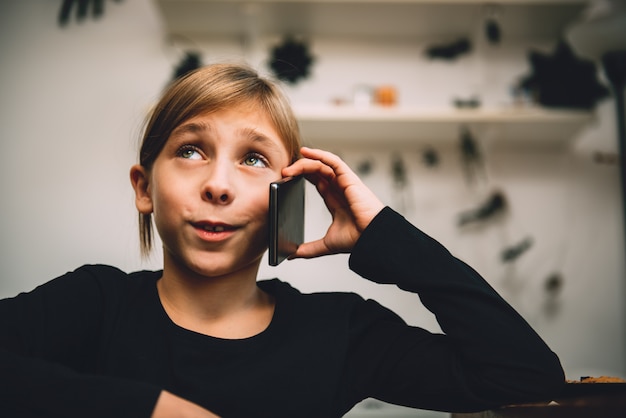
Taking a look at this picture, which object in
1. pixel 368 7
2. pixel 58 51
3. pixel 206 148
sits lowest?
pixel 206 148

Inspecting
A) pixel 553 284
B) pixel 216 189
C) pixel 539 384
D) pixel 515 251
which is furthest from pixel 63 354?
pixel 553 284

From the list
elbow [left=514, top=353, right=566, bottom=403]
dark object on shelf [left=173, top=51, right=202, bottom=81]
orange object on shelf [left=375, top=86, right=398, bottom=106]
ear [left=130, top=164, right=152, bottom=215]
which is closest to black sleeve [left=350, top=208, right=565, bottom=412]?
elbow [left=514, top=353, right=566, bottom=403]

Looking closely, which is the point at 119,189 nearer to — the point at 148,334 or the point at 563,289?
the point at 148,334

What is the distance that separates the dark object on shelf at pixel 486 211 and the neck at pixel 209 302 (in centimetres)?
120

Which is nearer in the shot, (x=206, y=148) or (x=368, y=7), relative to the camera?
(x=206, y=148)

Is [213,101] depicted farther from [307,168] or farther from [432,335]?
[432,335]

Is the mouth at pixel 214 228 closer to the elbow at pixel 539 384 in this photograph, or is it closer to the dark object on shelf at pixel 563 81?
the elbow at pixel 539 384

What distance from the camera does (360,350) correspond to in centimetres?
72

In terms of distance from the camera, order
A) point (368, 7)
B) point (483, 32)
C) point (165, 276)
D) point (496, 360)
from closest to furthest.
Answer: point (496, 360)
point (165, 276)
point (368, 7)
point (483, 32)

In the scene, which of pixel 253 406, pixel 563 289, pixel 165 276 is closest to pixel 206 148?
pixel 165 276

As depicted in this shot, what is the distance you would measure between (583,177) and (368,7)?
0.97 meters

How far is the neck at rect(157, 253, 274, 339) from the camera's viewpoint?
2.26 feet

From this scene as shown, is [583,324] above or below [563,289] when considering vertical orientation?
below

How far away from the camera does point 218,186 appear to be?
62 cm
